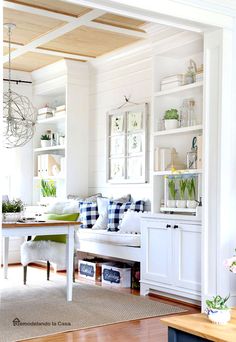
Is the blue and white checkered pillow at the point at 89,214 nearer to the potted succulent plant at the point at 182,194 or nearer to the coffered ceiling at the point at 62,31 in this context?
the potted succulent plant at the point at 182,194

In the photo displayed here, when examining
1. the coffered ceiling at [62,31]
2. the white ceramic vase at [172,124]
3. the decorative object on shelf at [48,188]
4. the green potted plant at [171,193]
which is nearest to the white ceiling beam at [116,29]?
the coffered ceiling at [62,31]

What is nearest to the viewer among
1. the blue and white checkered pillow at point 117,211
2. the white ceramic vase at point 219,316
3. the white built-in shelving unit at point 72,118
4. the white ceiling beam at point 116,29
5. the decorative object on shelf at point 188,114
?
the white ceramic vase at point 219,316

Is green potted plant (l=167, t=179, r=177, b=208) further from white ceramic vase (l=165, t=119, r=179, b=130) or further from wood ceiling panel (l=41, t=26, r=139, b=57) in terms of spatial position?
wood ceiling panel (l=41, t=26, r=139, b=57)

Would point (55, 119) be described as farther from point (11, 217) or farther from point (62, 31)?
point (11, 217)

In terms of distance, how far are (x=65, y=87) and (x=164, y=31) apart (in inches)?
100

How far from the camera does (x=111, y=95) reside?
7375 millimetres

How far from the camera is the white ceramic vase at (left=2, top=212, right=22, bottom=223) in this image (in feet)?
17.1

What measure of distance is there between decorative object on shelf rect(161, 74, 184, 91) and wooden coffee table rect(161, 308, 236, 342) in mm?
3132

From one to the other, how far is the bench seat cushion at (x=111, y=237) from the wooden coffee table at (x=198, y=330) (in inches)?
118

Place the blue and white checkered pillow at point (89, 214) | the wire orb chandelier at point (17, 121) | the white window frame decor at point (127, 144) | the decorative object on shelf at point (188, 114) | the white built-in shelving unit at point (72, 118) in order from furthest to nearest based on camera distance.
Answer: the white built-in shelving unit at point (72, 118), the wire orb chandelier at point (17, 121), the blue and white checkered pillow at point (89, 214), the white window frame decor at point (127, 144), the decorative object on shelf at point (188, 114)

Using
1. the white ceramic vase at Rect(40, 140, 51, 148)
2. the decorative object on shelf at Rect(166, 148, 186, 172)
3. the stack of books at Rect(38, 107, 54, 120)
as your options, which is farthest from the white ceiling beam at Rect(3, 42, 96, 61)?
the decorative object on shelf at Rect(166, 148, 186, 172)

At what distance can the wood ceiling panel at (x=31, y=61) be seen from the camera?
734cm

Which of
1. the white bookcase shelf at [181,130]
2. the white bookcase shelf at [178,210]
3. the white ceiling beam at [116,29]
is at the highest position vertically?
the white ceiling beam at [116,29]

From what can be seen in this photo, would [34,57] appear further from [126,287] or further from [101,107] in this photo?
[126,287]
